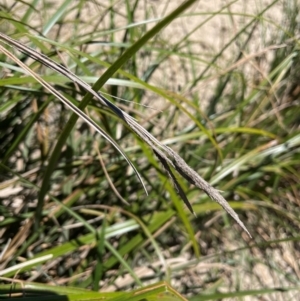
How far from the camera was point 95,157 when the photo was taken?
1114 mm

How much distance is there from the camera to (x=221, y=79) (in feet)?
4.32

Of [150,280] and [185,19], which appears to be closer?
[150,280]

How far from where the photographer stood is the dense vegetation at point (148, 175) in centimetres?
101

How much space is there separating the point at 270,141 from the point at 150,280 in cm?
40

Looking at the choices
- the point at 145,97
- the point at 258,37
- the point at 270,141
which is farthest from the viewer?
the point at 258,37

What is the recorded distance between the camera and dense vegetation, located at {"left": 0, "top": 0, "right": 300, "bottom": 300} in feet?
3.32

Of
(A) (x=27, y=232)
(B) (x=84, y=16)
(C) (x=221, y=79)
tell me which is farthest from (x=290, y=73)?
(A) (x=27, y=232)

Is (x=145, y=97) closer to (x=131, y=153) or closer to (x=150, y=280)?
(x=131, y=153)

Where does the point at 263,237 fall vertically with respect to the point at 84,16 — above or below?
below

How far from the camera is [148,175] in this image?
4.07ft

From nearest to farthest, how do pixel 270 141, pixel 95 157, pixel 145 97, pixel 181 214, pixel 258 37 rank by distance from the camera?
pixel 181 214 < pixel 95 157 < pixel 270 141 < pixel 145 97 < pixel 258 37

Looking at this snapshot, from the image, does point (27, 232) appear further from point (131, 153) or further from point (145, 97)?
point (145, 97)

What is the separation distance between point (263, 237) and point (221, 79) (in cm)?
37

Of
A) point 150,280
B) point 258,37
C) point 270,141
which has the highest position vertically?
point 258,37
